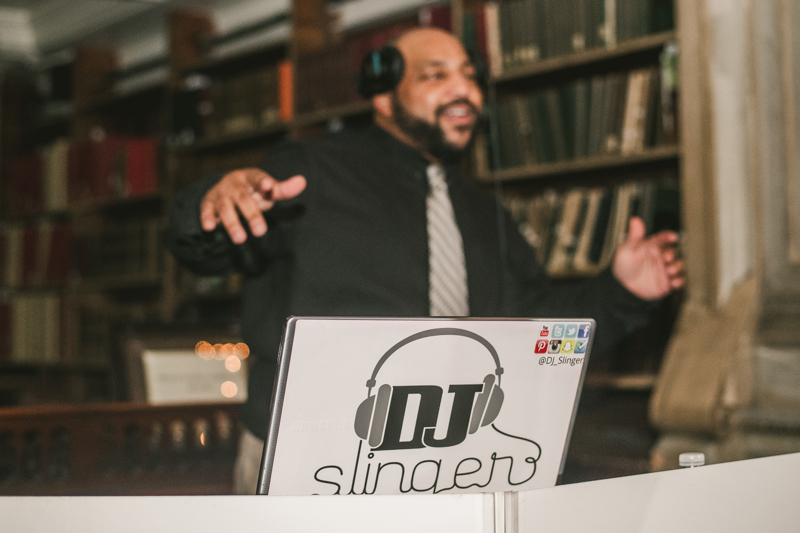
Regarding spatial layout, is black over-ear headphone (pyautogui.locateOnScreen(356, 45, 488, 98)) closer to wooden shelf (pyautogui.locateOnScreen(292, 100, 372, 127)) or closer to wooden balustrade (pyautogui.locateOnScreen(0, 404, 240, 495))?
wooden balustrade (pyautogui.locateOnScreen(0, 404, 240, 495))

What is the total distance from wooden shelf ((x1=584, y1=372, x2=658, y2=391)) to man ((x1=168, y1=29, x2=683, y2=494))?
827 millimetres

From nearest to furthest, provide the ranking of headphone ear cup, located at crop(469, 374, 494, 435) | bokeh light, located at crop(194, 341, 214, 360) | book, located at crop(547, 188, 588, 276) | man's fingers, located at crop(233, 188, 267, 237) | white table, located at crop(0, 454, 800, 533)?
white table, located at crop(0, 454, 800, 533) < headphone ear cup, located at crop(469, 374, 494, 435) < man's fingers, located at crop(233, 188, 267, 237) < bokeh light, located at crop(194, 341, 214, 360) < book, located at crop(547, 188, 588, 276)

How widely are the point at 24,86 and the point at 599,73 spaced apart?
386 centimetres

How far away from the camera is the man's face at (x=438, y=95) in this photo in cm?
142

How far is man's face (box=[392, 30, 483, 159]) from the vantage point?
1.42m

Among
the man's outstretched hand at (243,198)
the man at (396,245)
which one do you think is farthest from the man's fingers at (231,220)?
the man at (396,245)

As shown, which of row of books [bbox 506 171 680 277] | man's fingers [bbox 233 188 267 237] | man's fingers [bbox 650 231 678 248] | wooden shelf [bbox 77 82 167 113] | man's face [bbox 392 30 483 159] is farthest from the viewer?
wooden shelf [bbox 77 82 167 113]

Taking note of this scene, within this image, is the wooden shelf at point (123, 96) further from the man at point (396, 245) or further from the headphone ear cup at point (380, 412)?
the headphone ear cup at point (380, 412)

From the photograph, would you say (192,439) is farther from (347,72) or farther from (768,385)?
(347,72)

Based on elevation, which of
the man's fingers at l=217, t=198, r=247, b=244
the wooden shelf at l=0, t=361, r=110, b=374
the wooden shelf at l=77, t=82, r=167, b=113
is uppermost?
the wooden shelf at l=77, t=82, r=167, b=113

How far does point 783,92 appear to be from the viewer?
2098 millimetres

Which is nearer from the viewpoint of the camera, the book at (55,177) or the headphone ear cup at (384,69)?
the headphone ear cup at (384,69)

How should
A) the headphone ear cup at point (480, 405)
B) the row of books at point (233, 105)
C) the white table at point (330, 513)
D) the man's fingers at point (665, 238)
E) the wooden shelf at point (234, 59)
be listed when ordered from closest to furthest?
the white table at point (330, 513), the headphone ear cup at point (480, 405), the man's fingers at point (665, 238), the row of books at point (233, 105), the wooden shelf at point (234, 59)

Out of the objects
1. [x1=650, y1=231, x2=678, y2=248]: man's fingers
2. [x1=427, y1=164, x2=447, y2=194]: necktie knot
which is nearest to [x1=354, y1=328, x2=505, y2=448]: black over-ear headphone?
[x1=650, y1=231, x2=678, y2=248]: man's fingers
